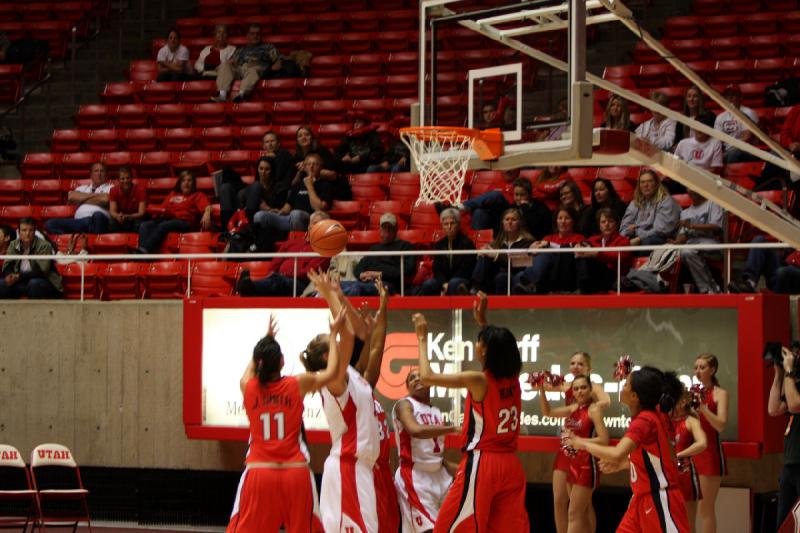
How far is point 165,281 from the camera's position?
43.5 ft

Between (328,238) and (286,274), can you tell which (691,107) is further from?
(328,238)

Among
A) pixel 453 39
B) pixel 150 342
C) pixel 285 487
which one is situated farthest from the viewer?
pixel 150 342

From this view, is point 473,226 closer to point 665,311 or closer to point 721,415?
point 665,311

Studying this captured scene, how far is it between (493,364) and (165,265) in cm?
656

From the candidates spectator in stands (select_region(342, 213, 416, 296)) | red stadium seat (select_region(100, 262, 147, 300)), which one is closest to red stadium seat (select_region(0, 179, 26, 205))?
red stadium seat (select_region(100, 262, 147, 300))

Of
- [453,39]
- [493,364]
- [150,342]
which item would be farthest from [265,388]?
[150,342]

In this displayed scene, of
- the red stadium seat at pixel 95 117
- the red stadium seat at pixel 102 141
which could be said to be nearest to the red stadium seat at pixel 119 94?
the red stadium seat at pixel 95 117

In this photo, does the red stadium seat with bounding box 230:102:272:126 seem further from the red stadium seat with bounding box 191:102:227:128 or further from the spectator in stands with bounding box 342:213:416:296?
the spectator in stands with bounding box 342:213:416:296

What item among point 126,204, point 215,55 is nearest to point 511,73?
point 126,204

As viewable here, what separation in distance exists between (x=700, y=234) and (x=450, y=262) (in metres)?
2.21

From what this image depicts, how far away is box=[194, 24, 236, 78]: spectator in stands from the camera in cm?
1717

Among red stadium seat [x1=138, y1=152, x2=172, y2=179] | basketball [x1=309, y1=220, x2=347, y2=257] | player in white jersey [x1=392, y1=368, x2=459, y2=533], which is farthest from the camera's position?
red stadium seat [x1=138, y1=152, x2=172, y2=179]

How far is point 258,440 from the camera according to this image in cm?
739

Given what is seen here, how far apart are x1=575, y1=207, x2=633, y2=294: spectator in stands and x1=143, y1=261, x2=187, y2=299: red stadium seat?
4265 mm
